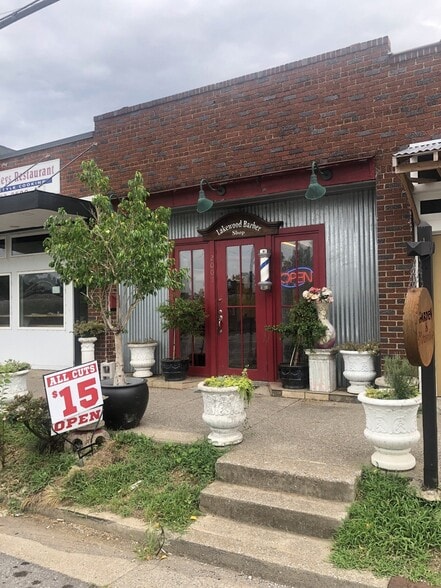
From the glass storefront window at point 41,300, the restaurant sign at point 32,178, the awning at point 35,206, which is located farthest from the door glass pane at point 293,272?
the restaurant sign at point 32,178

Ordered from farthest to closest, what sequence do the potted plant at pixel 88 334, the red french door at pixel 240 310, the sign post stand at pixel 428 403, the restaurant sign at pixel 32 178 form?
the restaurant sign at pixel 32 178 → the potted plant at pixel 88 334 → the red french door at pixel 240 310 → the sign post stand at pixel 428 403

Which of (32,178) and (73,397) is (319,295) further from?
(32,178)

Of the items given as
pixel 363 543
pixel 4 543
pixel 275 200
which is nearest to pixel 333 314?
pixel 275 200

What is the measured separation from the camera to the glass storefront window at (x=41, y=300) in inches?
403

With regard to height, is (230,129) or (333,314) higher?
(230,129)

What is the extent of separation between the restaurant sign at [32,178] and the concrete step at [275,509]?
314 inches

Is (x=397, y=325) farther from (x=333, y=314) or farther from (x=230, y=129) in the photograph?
(x=230, y=129)

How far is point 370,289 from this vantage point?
23.1ft

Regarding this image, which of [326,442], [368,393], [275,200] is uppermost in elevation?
[275,200]

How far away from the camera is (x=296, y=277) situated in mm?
7602

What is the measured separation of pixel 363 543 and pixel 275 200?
5.57m

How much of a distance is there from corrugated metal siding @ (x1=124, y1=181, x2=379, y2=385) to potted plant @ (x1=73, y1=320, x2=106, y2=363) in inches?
159

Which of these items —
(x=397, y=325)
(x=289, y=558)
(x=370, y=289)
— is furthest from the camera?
(x=370, y=289)

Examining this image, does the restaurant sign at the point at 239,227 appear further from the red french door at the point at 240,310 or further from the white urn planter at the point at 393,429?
the white urn planter at the point at 393,429
